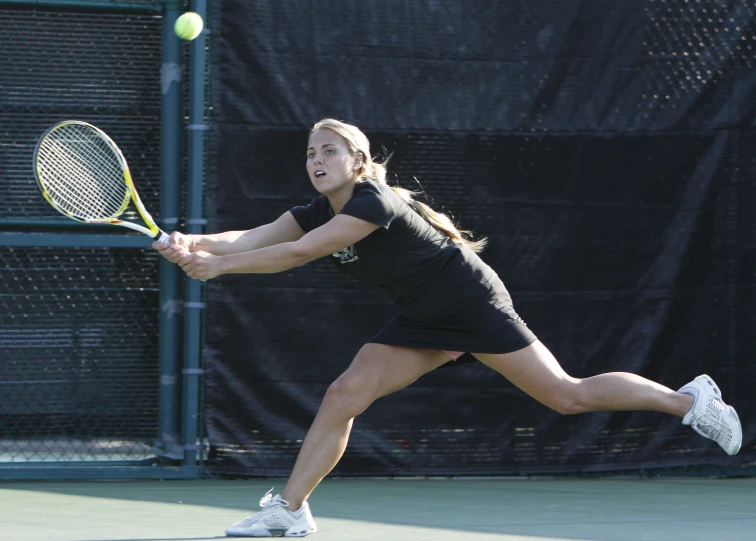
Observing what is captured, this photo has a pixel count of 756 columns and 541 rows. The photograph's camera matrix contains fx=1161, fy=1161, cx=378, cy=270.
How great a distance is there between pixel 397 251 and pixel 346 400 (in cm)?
50

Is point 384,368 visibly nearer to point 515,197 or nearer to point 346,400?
point 346,400

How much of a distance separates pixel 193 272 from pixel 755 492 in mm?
2775

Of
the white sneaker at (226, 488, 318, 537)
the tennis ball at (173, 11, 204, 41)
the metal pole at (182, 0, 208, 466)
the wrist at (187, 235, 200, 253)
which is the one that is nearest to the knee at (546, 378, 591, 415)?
the white sneaker at (226, 488, 318, 537)

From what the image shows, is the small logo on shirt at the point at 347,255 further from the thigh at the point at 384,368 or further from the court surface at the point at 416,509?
the court surface at the point at 416,509

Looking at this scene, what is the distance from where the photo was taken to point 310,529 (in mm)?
3738

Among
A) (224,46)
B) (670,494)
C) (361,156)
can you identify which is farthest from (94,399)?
(670,494)

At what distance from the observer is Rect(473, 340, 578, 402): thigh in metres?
3.69

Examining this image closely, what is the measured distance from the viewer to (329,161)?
3.64 meters

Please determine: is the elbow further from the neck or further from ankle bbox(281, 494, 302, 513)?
ankle bbox(281, 494, 302, 513)

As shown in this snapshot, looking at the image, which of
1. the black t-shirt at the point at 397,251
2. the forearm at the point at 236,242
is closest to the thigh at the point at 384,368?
the black t-shirt at the point at 397,251

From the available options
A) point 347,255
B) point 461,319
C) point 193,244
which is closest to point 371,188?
point 347,255

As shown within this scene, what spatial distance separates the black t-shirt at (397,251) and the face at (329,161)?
0.07 meters

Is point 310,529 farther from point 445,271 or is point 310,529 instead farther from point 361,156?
point 361,156

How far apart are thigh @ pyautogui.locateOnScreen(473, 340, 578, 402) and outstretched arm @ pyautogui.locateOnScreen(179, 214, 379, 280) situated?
2.00 feet
